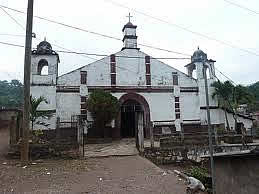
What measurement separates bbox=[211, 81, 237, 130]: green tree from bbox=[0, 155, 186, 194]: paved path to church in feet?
A: 43.2

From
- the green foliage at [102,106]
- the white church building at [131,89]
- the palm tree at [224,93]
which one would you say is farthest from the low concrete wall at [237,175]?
the palm tree at [224,93]

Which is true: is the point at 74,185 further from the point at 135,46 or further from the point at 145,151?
the point at 135,46

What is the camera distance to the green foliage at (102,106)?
19078 millimetres

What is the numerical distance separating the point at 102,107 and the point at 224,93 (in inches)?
405

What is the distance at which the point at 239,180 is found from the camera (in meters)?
5.22

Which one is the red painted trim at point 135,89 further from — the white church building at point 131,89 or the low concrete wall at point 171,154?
the low concrete wall at point 171,154

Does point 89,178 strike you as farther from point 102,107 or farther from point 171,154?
point 102,107

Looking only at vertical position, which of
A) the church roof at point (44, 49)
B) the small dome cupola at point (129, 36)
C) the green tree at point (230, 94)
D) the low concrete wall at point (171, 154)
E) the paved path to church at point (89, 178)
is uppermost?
the small dome cupola at point (129, 36)

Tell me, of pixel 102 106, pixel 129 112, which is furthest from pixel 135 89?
pixel 102 106

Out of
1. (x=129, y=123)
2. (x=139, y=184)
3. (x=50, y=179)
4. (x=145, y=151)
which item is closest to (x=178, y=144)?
(x=145, y=151)

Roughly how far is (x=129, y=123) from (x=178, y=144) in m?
10.5

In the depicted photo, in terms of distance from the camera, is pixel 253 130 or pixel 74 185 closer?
pixel 74 185

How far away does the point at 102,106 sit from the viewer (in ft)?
62.6

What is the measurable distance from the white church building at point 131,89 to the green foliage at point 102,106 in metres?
1.64
